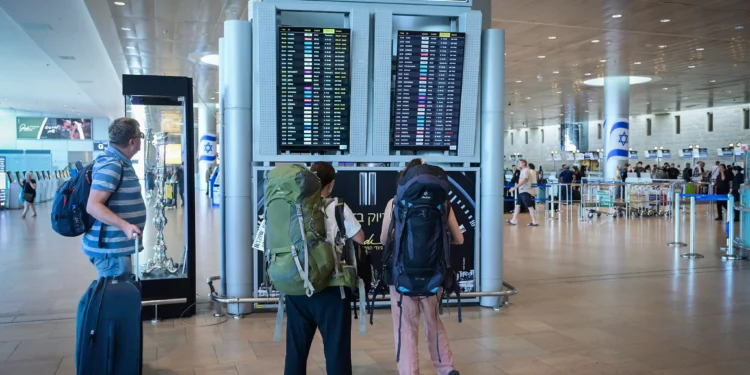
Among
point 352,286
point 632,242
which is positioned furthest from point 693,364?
point 632,242

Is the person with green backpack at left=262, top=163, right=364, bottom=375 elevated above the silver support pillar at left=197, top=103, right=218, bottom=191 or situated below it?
below

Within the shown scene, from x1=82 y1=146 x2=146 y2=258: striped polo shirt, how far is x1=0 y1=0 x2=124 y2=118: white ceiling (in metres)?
9.52

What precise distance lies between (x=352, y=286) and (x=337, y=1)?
370cm

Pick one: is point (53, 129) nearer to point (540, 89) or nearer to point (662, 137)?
point (540, 89)

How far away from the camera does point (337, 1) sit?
6379 mm

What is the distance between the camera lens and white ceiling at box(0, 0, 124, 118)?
525 inches

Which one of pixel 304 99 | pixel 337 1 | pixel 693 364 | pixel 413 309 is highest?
pixel 337 1

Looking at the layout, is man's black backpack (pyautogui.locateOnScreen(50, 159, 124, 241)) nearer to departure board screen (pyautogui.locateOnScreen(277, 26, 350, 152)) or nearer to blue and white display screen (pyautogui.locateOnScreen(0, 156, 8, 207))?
departure board screen (pyautogui.locateOnScreen(277, 26, 350, 152))

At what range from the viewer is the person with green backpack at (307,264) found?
132 inches

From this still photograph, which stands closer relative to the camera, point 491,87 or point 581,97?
point 491,87

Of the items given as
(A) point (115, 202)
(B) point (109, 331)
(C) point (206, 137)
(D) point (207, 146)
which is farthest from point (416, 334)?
(C) point (206, 137)

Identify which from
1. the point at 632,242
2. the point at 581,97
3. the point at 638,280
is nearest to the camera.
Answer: the point at 638,280

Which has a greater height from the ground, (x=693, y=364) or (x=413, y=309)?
(x=413, y=309)

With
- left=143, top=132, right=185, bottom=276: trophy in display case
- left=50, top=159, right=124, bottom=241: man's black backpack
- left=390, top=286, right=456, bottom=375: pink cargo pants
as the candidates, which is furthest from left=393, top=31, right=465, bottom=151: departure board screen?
left=50, top=159, right=124, bottom=241: man's black backpack
